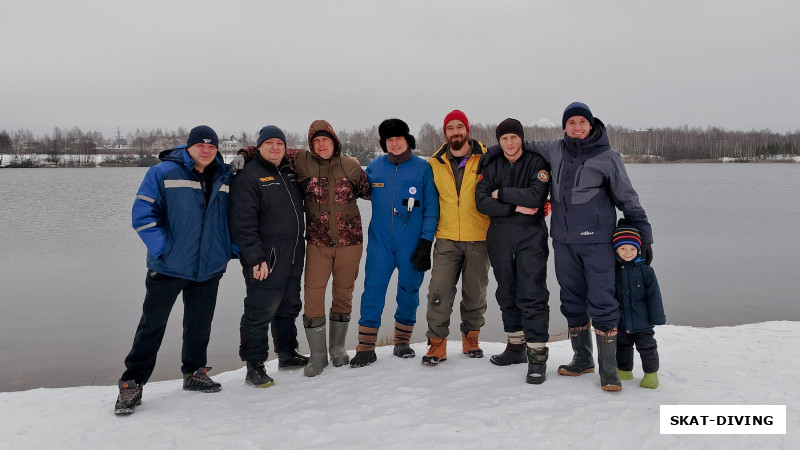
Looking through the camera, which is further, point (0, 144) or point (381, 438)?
point (0, 144)

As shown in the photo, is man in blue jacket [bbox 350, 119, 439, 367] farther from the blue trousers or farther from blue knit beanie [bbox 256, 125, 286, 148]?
blue knit beanie [bbox 256, 125, 286, 148]

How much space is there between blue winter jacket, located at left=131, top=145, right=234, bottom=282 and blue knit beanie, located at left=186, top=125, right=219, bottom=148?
0.09 meters

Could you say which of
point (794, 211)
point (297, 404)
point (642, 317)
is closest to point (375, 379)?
point (297, 404)

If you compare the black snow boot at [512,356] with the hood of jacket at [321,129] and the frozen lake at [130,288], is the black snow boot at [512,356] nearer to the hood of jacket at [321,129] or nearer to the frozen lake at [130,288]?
the hood of jacket at [321,129]

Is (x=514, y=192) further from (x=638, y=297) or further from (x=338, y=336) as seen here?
(x=338, y=336)

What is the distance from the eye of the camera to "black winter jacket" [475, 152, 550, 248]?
3.61 metres

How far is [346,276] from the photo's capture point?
13.4 feet

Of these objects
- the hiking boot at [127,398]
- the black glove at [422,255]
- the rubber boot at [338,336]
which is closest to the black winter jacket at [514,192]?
the black glove at [422,255]

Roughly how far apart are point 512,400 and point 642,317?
1.11m

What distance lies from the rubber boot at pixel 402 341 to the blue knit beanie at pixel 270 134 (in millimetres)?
1985

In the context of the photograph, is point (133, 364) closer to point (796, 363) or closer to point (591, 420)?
point (591, 420)

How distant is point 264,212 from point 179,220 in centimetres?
A: 63

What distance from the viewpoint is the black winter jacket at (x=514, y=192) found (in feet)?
11.9

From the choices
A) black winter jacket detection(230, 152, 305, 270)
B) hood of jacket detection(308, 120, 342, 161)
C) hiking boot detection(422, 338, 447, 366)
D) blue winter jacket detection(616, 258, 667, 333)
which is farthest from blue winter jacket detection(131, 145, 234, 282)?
blue winter jacket detection(616, 258, 667, 333)
